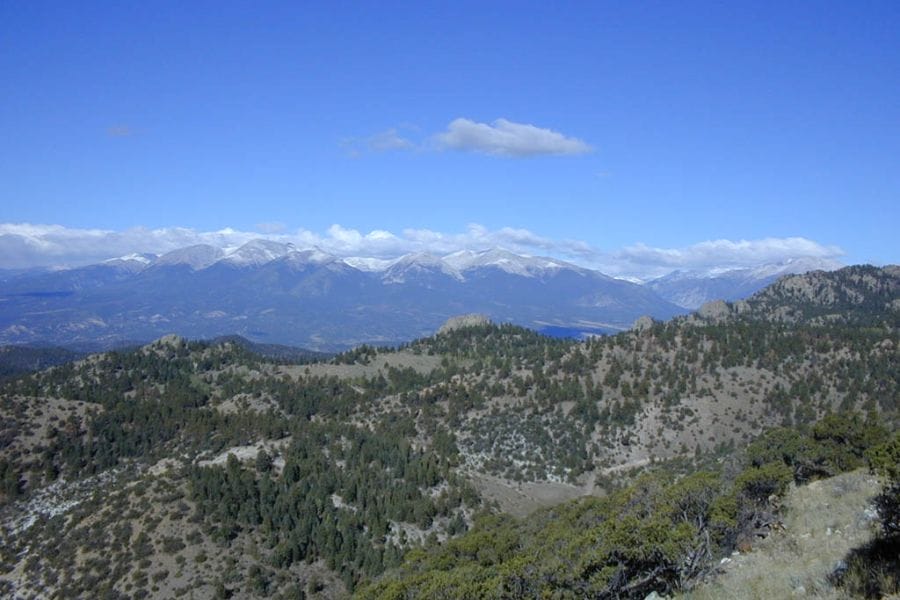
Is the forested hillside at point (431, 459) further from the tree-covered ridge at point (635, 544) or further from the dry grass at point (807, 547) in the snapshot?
the dry grass at point (807, 547)

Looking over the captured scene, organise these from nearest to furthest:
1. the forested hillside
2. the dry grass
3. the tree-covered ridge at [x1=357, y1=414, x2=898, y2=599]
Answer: the dry grass → the tree-covered ridge at [x1=357, y1=414, x2=898, y2=599] → the forested hillside

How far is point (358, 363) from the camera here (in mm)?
163125

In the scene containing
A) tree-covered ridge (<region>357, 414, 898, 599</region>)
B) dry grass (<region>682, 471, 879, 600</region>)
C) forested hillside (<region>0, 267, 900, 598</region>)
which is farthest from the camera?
forested hillside (<region>0, 267, 900, 598</region>)

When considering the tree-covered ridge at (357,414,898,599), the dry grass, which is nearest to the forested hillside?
the tree-covered ridge at (357,414,898,599)

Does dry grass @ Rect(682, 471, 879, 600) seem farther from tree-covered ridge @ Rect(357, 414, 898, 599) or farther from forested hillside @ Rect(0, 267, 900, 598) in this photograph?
forested hillside @ Rect(0, 267, 900, 598)

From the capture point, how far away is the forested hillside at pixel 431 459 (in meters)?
35.7

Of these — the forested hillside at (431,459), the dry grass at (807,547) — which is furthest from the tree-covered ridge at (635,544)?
the dry grass at (807,547)

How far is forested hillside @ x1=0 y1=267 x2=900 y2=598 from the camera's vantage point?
35.7 m

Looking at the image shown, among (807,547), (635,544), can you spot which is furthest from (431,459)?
(807,547)

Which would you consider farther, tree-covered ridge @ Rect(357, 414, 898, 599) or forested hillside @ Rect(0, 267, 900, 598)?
forested hillside @ Rect(0, 267, 900, 598)

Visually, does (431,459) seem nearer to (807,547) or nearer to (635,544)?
(635,544)

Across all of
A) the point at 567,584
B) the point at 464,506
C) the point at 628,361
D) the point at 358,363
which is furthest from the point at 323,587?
the point at 358,363

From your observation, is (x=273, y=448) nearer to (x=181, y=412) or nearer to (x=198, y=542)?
(x=198, y=542)

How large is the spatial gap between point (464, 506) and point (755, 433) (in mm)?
50600
